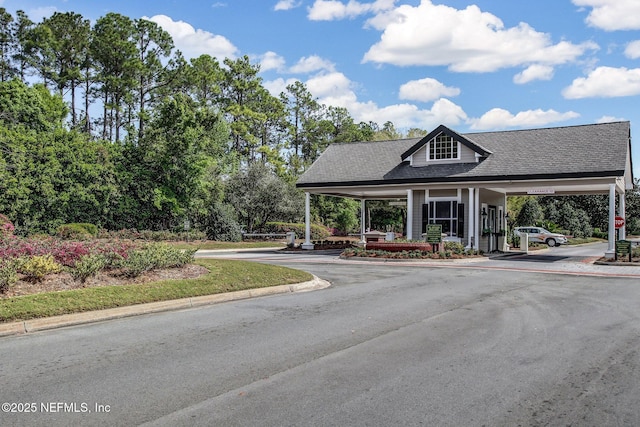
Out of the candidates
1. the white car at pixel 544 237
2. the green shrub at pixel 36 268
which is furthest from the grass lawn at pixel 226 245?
the white car at pixel 544 237

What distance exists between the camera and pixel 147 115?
148ft

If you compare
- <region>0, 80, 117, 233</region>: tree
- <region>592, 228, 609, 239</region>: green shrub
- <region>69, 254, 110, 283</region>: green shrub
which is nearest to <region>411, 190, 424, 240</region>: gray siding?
<region>0, 80, 117, 233</region>: tree

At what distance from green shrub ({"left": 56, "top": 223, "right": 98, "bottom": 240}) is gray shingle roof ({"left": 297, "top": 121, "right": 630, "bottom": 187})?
11.5 meters

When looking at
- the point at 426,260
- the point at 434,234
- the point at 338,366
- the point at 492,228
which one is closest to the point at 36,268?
the point at 338,366

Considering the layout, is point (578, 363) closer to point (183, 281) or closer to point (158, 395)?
point (158, 395)

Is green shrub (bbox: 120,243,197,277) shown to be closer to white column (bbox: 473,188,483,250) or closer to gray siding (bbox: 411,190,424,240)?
white column (bbox: 473,188,483,250)

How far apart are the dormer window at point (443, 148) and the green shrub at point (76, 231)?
17982 millimetres

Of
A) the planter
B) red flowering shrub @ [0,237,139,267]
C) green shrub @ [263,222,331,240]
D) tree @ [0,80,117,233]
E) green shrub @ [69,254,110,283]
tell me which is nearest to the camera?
green shrub @ [69,254,110,283]

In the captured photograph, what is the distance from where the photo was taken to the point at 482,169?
85.3ft

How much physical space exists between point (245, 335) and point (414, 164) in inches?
862

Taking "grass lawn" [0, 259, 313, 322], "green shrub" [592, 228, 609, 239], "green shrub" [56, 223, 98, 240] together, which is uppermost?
"green shrub" [56, 223, 98, 240]

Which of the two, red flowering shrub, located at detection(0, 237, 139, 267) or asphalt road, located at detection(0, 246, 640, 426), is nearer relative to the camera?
asphalt road, located at detection(0, 246, 640, 426)

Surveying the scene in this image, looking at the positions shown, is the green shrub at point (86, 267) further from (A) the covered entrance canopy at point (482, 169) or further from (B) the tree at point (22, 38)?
(B) the tree at point (22, 38)

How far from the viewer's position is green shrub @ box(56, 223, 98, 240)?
1051 inches
